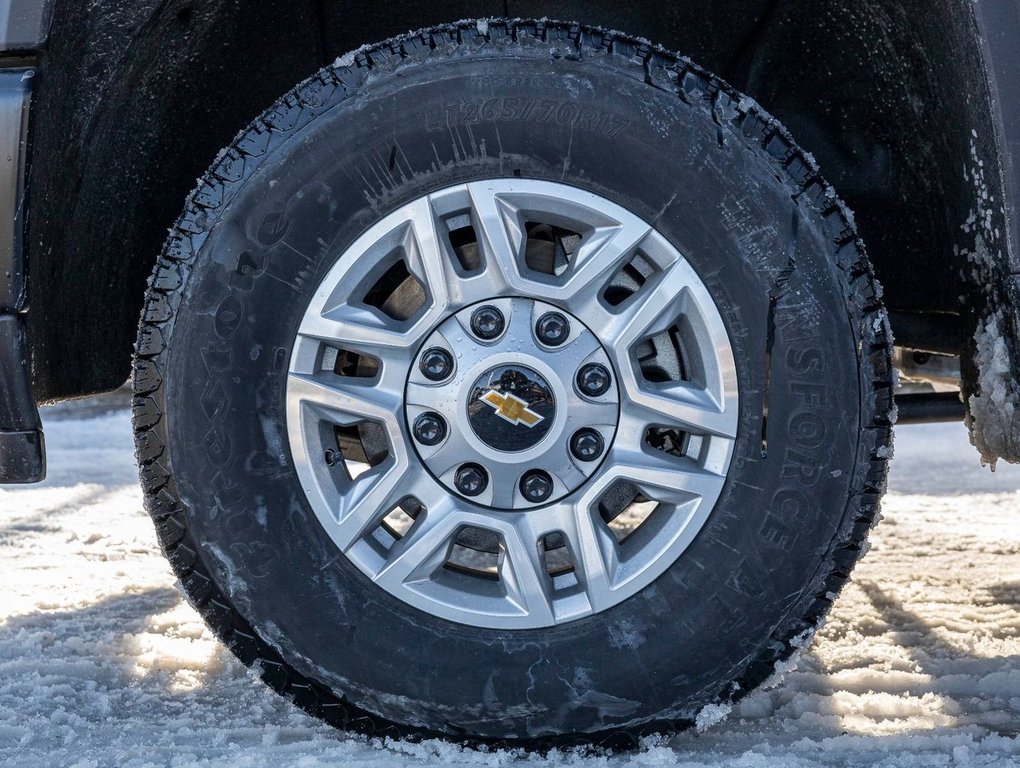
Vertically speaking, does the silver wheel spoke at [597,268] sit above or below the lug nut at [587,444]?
above

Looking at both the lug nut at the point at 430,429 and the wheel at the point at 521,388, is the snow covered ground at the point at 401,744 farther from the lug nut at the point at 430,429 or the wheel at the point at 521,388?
the lug nut at the point at 430,429

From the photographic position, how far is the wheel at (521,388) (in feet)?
5.48

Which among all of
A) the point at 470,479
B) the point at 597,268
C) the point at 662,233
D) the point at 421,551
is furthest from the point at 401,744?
the point at 662,233

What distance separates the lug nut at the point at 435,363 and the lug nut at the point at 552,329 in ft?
0.55

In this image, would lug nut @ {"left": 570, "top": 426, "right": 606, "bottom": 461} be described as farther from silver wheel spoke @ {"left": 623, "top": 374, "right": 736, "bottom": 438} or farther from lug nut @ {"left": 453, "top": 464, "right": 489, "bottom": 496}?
lug nut @ {"left": 453, "top": 464, "right": 489, "bottom": 496}

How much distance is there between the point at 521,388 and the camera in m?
1.68

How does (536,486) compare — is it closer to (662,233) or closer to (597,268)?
(597,268)

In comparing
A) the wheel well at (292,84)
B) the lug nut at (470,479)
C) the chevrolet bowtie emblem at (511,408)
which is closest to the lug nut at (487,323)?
the chevrolet bowtie emblem at (511,408)

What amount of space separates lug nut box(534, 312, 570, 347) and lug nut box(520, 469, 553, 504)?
9.4 inches

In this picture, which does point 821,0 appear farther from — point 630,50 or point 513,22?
point 513,22

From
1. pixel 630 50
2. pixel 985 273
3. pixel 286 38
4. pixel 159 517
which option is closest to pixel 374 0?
pixel 286 38

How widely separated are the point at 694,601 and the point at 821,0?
4.40 feet

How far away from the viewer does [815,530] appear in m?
1.67

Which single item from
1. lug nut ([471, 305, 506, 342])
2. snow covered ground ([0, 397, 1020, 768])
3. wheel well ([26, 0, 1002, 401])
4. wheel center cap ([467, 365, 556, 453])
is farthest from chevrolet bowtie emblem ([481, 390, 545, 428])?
wheel well ([26, 0, 1002, 401])
